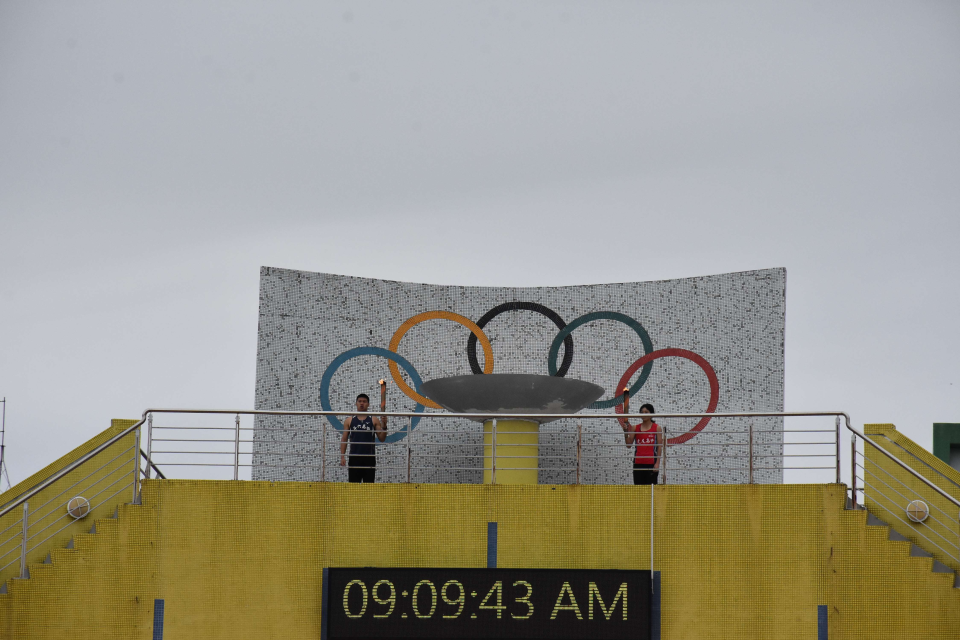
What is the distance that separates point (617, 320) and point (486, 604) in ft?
18.7

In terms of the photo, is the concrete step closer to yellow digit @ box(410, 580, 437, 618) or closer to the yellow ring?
yellow digit @ box(410, 580, 437, 618)

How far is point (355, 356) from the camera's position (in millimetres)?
14023

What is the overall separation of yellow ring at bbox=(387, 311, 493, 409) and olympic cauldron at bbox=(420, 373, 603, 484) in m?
2.60

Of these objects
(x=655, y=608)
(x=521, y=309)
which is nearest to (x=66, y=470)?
(x=655, y=608)

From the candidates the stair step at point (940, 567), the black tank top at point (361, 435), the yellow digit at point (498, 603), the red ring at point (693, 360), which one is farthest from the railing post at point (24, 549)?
the stair step at point (940, 567)

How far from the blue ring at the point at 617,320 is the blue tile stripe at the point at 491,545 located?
15.2ft

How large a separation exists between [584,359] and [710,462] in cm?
217

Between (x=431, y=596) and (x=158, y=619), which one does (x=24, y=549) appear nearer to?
(x=158, y=619)

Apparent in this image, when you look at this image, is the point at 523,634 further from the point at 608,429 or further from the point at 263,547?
the point at 608,429

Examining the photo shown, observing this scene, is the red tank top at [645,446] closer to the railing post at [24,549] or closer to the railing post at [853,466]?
the railing post at [853,466]

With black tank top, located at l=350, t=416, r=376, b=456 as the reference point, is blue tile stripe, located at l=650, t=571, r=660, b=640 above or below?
below

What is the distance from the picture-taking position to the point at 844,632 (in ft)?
30.6

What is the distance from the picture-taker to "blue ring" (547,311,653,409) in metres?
14.0

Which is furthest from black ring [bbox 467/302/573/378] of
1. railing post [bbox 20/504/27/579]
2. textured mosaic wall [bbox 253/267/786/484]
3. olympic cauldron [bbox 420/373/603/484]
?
railing post [bbox 20/504/27/579]
